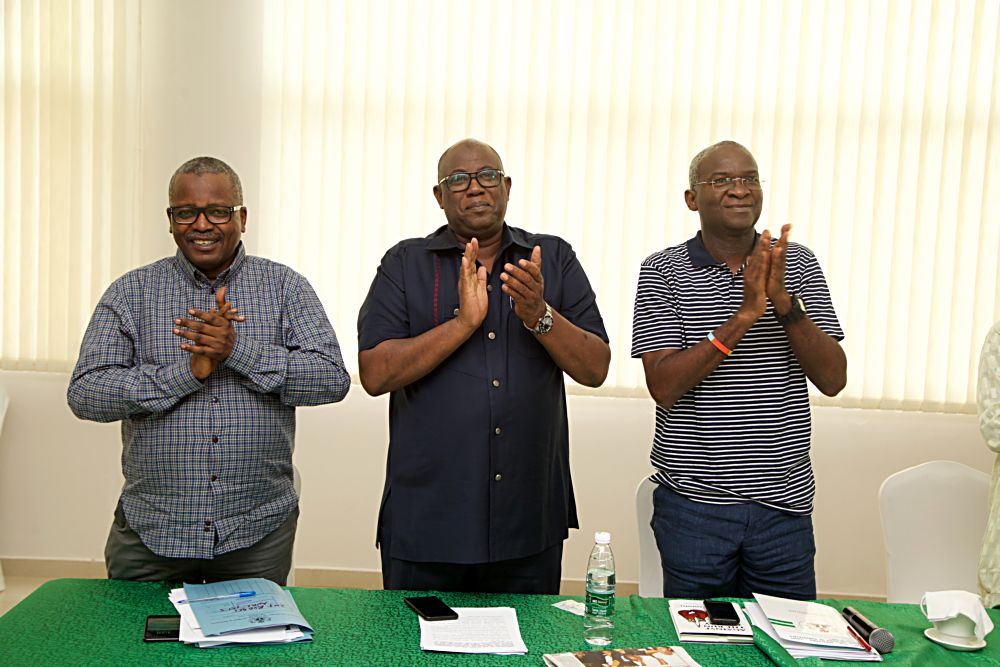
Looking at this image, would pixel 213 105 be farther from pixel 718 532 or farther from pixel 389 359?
pixel 718 532

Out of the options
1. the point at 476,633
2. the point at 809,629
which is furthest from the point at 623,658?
the point at 809,629

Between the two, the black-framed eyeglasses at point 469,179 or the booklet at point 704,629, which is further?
the black-framed eyeglasses at point 469,179

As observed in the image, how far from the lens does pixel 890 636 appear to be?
77.2 inches

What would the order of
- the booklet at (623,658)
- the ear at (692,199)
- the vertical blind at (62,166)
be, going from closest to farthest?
the booklet at (623,658), the ear at (692,199), the vertical blind at (62,166)

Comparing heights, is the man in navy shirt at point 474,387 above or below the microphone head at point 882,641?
above

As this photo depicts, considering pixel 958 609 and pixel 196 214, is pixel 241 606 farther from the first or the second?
pixel 958 609

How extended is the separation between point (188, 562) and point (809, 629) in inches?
59.3

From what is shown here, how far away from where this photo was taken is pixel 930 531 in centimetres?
285

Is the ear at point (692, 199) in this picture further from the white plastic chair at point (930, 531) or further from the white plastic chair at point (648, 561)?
the white plastic chair at point (930, 531)

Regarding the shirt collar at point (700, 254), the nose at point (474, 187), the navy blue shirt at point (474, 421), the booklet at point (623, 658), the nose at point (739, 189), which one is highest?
the nose at point (739, 189)

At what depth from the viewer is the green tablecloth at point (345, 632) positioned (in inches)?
72.7

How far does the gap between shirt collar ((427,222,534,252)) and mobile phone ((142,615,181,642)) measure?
3.75 ft

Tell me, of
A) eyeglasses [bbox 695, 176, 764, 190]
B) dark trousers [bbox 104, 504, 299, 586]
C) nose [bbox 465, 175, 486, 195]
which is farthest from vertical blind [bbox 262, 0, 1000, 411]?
dark trousers [bbox 104, 504, 299, 586]

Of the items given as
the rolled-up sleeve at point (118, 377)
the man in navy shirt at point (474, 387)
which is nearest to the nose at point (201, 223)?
the rolled-up sleeve at point (118, 377)
